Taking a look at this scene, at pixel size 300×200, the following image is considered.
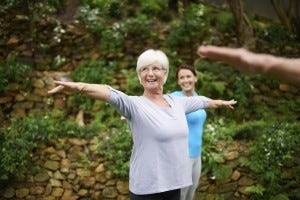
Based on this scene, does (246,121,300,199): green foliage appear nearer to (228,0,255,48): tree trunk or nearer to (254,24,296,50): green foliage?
(228,0,255,48): tree trunk

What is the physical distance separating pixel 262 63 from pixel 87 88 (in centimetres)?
168

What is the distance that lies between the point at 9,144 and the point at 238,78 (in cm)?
377

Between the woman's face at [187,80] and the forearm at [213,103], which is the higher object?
the woman's face at [187,80]

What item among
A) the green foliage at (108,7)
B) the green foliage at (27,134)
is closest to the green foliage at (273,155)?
the green foliage at (27,134)

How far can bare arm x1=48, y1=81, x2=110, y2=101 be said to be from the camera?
2.22 metres

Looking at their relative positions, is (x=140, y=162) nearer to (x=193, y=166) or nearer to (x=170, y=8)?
(x=193, y=166)

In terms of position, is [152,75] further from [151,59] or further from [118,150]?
[118,150]

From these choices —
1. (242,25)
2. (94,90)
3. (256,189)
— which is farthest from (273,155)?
(94,90)

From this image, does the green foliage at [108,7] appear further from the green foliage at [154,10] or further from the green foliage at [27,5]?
the green foliage at [27,5]

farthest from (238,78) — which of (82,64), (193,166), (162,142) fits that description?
(162,142)

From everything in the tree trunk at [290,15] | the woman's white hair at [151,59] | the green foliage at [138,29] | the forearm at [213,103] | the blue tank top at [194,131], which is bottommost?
the blue tank top at [194,131]

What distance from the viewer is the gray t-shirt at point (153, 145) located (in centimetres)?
264

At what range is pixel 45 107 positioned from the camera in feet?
22.3

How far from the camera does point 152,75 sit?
2797mm
